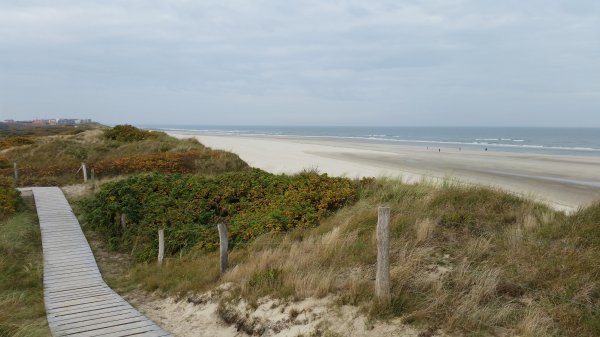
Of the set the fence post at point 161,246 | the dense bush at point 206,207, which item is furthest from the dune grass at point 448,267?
the dense bush at point 206,207

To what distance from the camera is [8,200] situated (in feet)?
55.9

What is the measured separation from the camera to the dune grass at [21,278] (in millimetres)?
7354

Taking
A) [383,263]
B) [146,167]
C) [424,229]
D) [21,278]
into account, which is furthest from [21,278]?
[146,167]

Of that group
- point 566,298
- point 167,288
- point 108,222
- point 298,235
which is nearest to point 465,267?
point 566,298

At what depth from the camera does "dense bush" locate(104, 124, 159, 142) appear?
41.5m

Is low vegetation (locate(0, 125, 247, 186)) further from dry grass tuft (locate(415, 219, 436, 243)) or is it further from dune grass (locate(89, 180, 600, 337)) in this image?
dry grass tuft (locate(415, 219, 436, 243))

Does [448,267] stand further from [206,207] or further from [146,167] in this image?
[146,167]

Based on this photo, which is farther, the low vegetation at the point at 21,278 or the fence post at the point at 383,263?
the low vegetation at the point at 21,278

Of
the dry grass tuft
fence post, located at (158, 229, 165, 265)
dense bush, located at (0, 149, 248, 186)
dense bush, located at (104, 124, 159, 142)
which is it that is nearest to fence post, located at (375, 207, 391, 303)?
the dry grass tuft

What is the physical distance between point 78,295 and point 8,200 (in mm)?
10174

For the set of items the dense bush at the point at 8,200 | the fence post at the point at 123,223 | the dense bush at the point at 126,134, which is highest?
the dense bush at the point at 126,134

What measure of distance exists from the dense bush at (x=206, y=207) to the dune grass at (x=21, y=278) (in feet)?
7.17

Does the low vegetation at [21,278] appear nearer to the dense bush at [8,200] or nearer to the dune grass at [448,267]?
the dense bush at [8,200]

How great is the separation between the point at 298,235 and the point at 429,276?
4.63m
